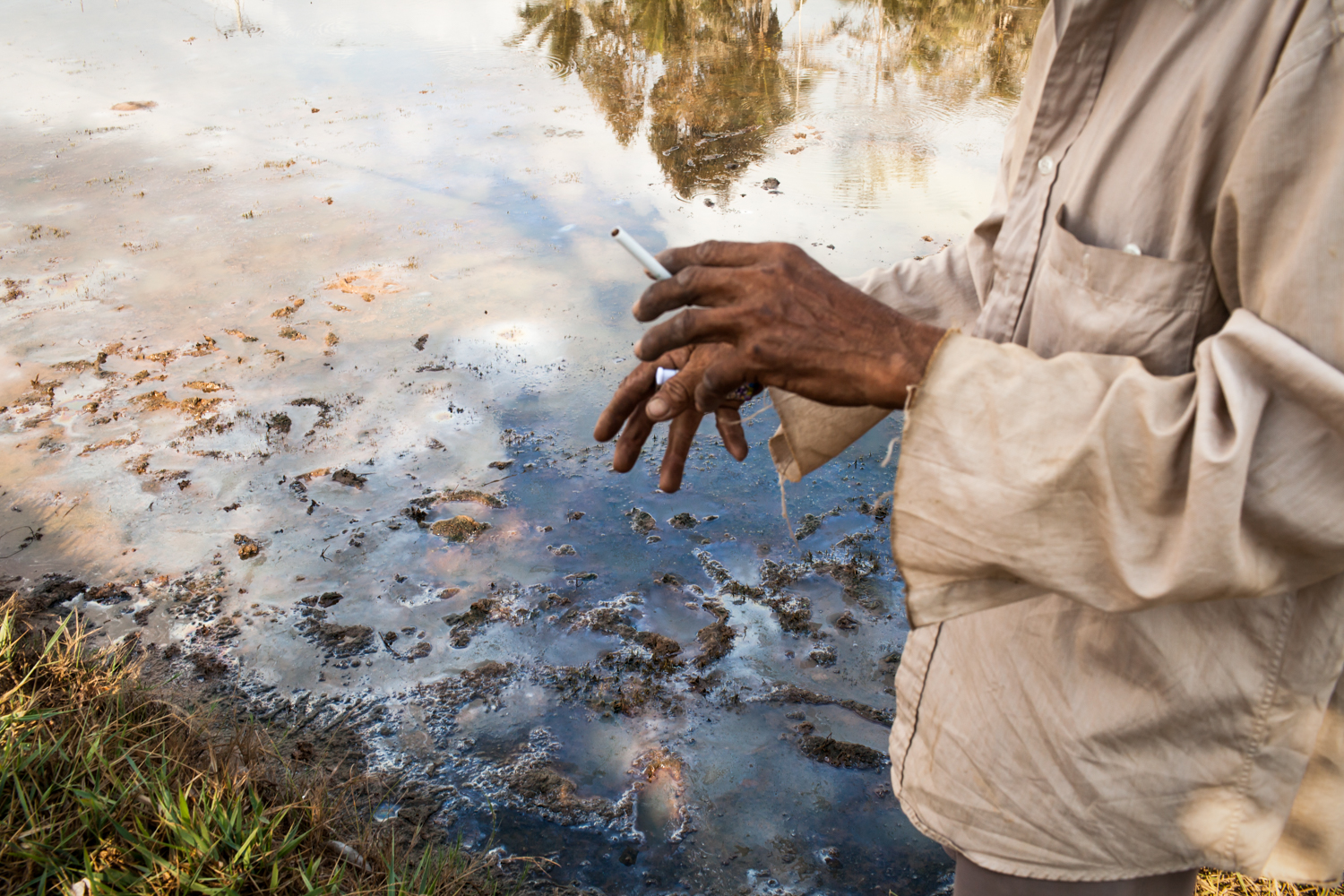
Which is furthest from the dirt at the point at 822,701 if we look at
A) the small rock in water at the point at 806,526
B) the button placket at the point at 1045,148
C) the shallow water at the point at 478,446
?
the button placket at the point at 1045,148

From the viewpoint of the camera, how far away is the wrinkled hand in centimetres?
137

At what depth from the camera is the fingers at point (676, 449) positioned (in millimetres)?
1477

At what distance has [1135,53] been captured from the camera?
110 centimetres

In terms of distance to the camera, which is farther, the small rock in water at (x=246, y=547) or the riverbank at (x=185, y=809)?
the small rock in water at (x=246, y=547)

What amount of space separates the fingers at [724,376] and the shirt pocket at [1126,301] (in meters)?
0.41

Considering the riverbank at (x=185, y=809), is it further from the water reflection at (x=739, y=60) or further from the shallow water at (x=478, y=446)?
the water reflection at (x=739, y=60)

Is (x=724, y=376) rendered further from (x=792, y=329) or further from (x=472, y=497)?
(x=472, y=497)

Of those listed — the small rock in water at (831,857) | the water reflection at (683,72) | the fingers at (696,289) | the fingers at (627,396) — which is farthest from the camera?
the water reflection at (683,72)

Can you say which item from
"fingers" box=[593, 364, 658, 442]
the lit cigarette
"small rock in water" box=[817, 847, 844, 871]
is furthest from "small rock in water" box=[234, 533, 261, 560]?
the lit cigarette

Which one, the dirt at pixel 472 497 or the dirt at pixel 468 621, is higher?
the dirt at pixel 472 497

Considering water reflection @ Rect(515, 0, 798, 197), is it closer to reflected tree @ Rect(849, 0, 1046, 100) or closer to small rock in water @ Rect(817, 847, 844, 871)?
reflected tree @ Rect(849, 0, 1046, 100)

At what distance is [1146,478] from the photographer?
0.89 meters

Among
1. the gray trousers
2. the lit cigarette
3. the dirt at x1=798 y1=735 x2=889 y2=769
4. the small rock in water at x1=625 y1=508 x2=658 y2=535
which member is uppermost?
the lit cigarette

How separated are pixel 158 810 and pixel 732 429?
1.37 m
